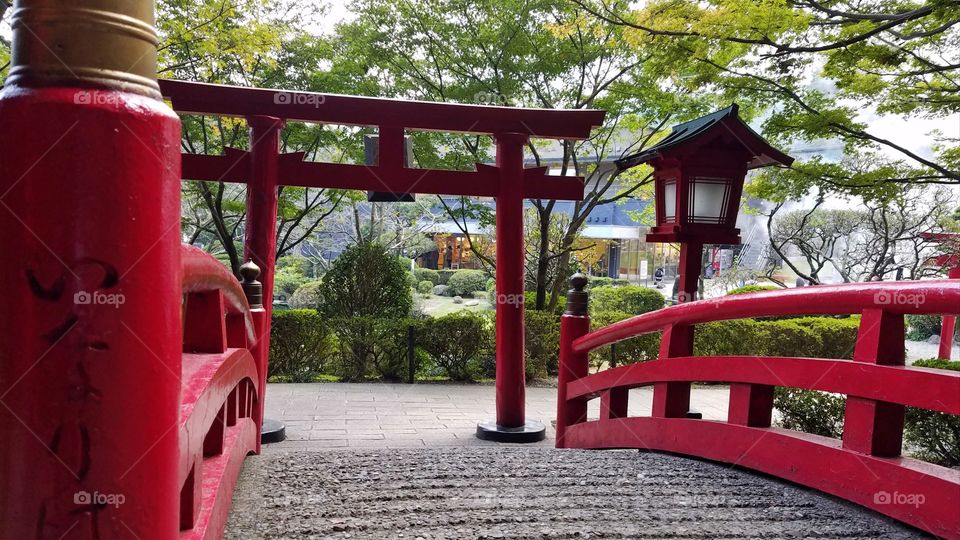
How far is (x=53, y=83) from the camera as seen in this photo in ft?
2.94

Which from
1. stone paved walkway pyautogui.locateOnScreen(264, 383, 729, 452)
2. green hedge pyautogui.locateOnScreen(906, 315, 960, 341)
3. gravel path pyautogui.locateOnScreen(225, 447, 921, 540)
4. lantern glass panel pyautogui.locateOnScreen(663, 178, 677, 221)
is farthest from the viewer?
green hedge pyautogui.locateOnScreen(906, 315, 960, 341)

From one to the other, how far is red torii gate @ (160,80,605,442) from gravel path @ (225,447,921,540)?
298cm

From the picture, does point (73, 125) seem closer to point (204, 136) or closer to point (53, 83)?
point (53, 83)

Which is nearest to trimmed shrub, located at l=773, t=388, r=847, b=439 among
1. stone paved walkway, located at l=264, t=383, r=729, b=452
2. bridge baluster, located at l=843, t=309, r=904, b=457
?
stone paved walkway, located at l=264, t=383, r=729, b=452

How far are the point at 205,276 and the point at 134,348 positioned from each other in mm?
1000

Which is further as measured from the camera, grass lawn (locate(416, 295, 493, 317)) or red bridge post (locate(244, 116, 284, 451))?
grass lawn (locate(416, 295, 493, 317))

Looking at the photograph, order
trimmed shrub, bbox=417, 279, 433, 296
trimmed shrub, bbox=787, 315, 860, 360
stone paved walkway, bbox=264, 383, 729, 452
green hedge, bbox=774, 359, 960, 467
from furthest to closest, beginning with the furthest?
trimmed shrub, bbox=417, 279, 433, 296, trimmed shrub, bbox=787, 315, 860, 360, stone paved walkway, bbox=264, 383, 729, 452, green hedge, bbox=774, 359, 960, 467

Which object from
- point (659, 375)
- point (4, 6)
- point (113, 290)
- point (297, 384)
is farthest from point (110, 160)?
point (297, 384)

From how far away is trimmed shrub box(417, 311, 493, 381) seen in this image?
1046cm

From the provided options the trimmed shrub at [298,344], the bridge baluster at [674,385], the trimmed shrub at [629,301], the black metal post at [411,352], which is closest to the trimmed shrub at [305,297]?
the trimmed shrub at [298,344]

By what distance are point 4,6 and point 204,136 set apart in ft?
13.6

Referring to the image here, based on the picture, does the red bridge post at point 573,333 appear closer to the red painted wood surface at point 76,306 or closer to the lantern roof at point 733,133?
the lantern roof at point 733,133

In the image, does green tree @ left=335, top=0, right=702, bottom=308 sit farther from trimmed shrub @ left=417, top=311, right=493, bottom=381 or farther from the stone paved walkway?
the stone paved walkway

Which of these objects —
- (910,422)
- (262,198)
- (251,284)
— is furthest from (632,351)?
(251,284)
